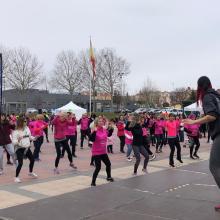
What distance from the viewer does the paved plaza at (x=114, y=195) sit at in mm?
6332

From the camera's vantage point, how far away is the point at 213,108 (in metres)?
5.62

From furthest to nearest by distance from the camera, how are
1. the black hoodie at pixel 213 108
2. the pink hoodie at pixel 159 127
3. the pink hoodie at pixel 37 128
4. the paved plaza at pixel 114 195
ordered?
the pink hoodie at pixel 159 127 → the pink hoodie at pixel 37 128 → the paved plaza at pixel 114 195 → the black hoodie at pixel 213 108

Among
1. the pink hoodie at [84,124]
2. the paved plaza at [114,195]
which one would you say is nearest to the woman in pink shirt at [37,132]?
the paved plaza at [114,195]

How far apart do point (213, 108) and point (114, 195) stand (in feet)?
9.83

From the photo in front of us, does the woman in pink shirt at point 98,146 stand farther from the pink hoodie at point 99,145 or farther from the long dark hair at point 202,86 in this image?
the long dark hair at point 202,86

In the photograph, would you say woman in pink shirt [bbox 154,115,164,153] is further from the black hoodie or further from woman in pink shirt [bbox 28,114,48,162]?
the black hoodie

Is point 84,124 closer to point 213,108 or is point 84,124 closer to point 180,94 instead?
point 213,108

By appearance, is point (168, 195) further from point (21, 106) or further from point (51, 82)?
point (51, 82)

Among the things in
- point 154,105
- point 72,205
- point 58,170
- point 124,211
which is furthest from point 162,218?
point 154,105

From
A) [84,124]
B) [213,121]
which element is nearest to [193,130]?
[84,124]

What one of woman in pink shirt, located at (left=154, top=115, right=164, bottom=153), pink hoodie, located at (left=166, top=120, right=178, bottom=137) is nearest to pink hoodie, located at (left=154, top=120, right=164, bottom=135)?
woman in pink shirt, located at (left=154, top=115, right=164, bottom=153)

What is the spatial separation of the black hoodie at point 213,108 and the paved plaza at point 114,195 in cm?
130

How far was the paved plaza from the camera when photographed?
633 cm

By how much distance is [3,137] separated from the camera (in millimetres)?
10945
